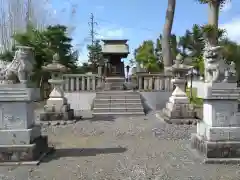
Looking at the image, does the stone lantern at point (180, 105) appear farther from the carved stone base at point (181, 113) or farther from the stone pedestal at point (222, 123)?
the stone pedestal at point (222, 123)

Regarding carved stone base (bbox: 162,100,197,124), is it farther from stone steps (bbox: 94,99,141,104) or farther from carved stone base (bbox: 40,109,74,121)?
carved stone base (bbox: 40,109,74,121)

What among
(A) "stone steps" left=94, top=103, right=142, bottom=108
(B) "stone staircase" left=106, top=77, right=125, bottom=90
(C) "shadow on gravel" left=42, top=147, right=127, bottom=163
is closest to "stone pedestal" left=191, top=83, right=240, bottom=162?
(C) "shadow on gravel" left=42, top=147, right=127, bottom=163

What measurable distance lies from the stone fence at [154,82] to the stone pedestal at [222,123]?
402 inches

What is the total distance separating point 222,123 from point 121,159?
2189 mm

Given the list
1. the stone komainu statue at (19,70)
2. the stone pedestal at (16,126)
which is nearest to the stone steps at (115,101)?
the stone komainu statue at (19,70)

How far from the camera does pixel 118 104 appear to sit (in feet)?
45.5

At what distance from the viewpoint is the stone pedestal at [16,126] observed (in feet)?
17.5

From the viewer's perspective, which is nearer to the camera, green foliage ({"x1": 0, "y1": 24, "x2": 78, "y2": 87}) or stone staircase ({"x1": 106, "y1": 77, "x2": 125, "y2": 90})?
stone staircase ({"x1": 106, "y1": 77, "x2": 125, "y2": 90})

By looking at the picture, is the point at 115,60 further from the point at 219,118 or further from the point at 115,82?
the point at 219,118

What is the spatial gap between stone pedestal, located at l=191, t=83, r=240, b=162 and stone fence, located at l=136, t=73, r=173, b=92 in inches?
402

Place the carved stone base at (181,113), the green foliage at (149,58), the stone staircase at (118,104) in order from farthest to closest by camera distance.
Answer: the green foliage at (149,58) < the stone staircase at (118,104) < the carved stone base at (181,113)

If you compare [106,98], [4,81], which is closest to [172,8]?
[106,98]

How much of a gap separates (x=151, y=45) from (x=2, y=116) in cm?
2931

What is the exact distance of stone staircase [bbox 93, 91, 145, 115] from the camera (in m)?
13.4
